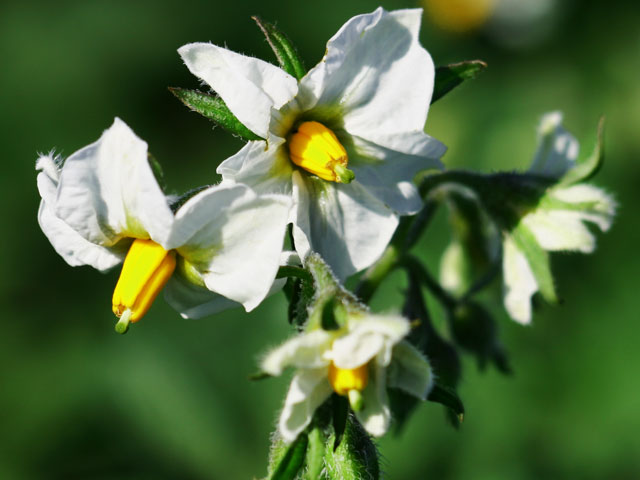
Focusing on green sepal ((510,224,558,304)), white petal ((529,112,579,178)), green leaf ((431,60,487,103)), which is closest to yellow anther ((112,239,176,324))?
green leaf ((431,60,487,103))

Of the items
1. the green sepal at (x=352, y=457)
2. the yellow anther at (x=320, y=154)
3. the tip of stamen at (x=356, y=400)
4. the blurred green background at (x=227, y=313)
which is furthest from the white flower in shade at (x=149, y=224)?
the blurred green background at (x=227, y=313)

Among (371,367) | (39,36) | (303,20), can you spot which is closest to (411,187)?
(371,367)

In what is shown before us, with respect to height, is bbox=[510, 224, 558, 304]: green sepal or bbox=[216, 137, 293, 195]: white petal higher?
bbox=[216, 137, 293, 195]: white petal

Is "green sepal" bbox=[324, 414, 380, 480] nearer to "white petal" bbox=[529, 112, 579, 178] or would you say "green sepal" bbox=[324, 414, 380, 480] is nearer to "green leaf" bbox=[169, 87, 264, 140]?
"green leaf" bbox=[169, 87, 264, 140]

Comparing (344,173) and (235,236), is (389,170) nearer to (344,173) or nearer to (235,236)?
(344,173)

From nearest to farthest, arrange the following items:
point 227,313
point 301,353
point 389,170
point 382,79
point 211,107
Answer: point 301,353 < point 211,107 < point 382,79 < point 389,170 < point 227,313

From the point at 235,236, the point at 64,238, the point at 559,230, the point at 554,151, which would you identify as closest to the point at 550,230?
the point at 559,230

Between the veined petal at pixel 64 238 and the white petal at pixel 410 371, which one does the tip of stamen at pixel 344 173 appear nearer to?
the white petal at pixel 410 371
